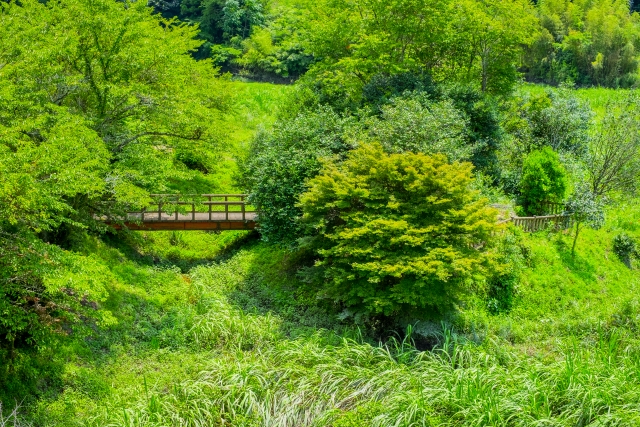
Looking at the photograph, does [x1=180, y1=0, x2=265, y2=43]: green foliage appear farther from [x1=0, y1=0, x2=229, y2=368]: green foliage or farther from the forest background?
[x1=0, y1=0, x2=229, y2=368]: green foliage

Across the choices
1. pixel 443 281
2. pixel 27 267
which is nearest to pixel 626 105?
pixel 443 281

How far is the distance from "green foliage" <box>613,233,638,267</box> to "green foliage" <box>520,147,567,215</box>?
2.44 metres

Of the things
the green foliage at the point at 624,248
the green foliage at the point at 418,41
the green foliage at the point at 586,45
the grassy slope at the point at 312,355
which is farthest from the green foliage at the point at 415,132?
the green foliage at the point at 586,45

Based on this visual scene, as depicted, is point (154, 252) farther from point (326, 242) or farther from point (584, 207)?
point (584, 207)

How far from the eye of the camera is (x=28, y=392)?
1255cm

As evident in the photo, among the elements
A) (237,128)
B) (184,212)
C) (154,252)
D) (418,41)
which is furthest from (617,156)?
(154,252)

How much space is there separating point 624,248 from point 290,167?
40.5 feet

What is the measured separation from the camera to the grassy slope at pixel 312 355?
11.0m

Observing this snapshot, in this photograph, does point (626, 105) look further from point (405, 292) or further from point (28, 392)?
point (28, 392)

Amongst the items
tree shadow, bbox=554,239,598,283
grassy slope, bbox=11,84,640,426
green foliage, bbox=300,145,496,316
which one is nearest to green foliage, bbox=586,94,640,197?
grassy slope, bbox=11,84,640,426

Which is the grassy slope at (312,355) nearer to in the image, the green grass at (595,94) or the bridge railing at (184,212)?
the bridge railing at (184,212)

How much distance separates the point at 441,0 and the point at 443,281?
13.8 m

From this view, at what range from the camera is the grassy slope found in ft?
36.0

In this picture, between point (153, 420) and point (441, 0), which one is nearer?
point (153, 420)
